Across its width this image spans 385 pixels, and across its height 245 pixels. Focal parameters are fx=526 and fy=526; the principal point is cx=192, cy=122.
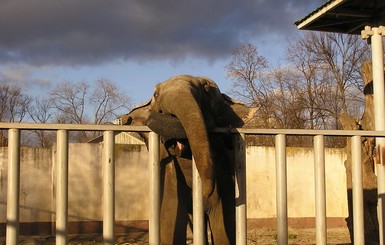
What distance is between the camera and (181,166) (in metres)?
4.32

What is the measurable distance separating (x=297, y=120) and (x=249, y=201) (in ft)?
45.3

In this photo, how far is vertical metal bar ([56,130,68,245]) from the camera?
2.75 metres

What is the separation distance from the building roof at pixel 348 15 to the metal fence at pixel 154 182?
468 cm

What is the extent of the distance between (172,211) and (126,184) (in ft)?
26.6

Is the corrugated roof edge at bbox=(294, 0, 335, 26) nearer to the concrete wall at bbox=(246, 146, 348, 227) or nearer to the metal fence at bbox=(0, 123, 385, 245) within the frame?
the metal fence at bbox=(0, 123, 385, 245)

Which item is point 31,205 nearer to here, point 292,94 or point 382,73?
point 382,73

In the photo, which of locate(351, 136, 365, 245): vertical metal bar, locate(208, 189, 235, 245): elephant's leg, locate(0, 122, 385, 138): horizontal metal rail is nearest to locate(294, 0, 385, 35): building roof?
locate(208, 189, 235, 245): elephant's leg

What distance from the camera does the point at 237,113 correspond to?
4.78 metres

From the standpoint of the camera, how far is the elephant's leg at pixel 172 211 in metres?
4.55

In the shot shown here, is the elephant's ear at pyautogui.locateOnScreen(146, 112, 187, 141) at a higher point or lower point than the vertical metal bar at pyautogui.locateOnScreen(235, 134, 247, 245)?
higher

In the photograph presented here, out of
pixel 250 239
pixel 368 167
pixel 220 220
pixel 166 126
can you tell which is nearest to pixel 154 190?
pixel 166 126

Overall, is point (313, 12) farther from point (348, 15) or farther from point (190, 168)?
point (190, 168)

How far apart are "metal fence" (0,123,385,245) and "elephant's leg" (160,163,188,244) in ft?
5.00

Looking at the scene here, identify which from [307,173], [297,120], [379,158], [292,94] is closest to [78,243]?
[307,173]
